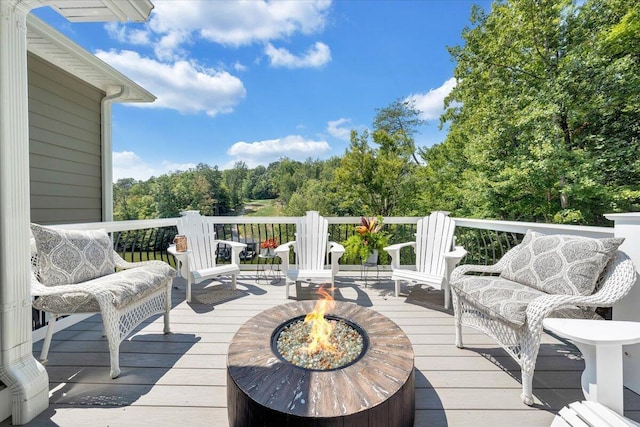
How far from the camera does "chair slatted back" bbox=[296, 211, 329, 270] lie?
407 centimetres

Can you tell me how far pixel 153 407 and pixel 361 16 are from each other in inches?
337

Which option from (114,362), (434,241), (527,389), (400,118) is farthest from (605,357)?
(400,118)

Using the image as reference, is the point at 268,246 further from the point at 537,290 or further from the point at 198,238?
the point at 537,290

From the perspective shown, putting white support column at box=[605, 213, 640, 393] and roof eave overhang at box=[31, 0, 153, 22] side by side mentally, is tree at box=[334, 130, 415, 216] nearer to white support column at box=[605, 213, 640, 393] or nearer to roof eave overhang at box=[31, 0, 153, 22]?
white support column at box=[605, 213, 640, 393]

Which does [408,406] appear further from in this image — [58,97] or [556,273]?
[58,97]

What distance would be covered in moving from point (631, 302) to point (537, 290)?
516 millimetres

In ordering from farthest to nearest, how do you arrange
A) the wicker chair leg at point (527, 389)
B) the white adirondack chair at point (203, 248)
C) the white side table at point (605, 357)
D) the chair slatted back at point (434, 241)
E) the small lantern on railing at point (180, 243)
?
the white adirondack chair at point (203, 248) < the chair slatted back at point (434, 241) < the small lantern on railing at point (180, 243) < the wicker chair leg at point (527, 389) < the white side table at point (605, 357)

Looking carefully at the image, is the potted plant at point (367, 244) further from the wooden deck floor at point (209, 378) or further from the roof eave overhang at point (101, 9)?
the roof eave overhang at point (101, 9)

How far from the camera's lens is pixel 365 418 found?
3.80 feet

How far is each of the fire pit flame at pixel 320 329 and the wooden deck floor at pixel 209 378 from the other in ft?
2.01

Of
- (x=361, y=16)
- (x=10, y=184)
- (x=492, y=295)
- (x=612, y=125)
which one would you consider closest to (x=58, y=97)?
(x=10, y=184)

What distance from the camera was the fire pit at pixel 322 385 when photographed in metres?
1.15

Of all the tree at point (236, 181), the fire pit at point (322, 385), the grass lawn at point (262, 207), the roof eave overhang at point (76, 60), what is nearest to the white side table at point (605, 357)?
the fire pit at point (322, 385)

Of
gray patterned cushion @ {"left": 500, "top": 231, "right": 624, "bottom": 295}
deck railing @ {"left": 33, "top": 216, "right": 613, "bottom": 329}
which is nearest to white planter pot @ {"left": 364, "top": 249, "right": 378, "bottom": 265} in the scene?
deck railing @ {"left": 33, "top": 216, "right": 613, "bottom": 329}
